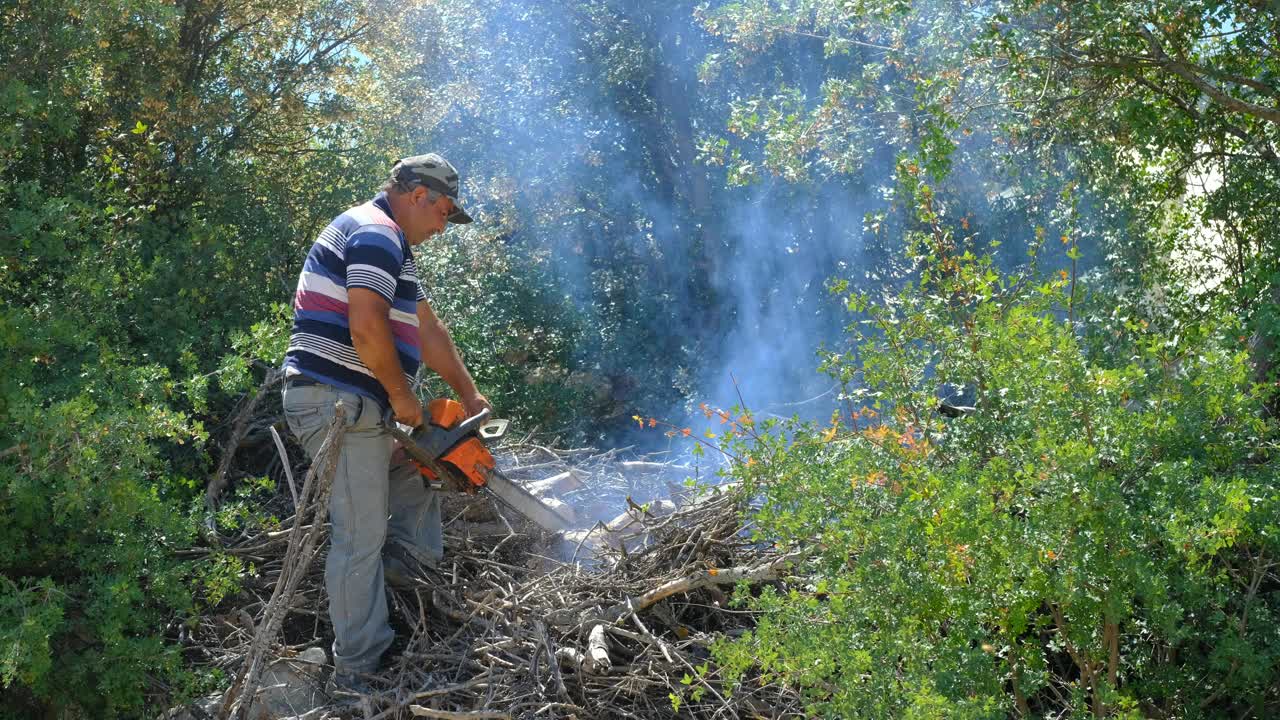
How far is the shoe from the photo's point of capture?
4.84m

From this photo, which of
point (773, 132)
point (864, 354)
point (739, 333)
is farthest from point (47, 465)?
point (739, 333)

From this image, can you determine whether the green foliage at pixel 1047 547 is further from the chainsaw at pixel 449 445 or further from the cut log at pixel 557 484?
the cut log at pixel 557 484

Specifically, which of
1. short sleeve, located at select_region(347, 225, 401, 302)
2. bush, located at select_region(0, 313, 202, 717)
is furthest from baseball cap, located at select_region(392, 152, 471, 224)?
bush, located at select_region(0, 313, 202, 717)

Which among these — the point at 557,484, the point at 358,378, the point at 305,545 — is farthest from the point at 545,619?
the point at 557,484

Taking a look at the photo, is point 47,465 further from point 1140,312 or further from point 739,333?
point 739,333

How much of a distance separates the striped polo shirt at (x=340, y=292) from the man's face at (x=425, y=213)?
0.16m

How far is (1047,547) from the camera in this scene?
307 centimetres

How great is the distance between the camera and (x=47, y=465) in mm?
4293

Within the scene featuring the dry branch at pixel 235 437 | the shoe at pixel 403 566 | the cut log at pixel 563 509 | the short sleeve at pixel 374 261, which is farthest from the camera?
the dry branch at pixel 235 437

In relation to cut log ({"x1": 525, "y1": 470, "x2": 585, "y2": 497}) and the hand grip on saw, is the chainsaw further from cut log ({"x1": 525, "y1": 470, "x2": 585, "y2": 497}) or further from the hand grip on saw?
cut log ({"x1": 525, "y1": 470, "x2": 585, "y2": 497})

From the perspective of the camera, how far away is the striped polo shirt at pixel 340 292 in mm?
4406

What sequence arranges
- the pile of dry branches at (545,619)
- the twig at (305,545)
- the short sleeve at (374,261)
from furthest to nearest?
the short sleeve at (374,261)
the pile of dry branches at (545,619)
the twig at (305,545)

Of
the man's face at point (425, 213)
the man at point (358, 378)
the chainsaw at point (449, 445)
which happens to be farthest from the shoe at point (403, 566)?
the man's face at point (425, 213)

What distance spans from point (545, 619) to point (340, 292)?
153 centimetres
